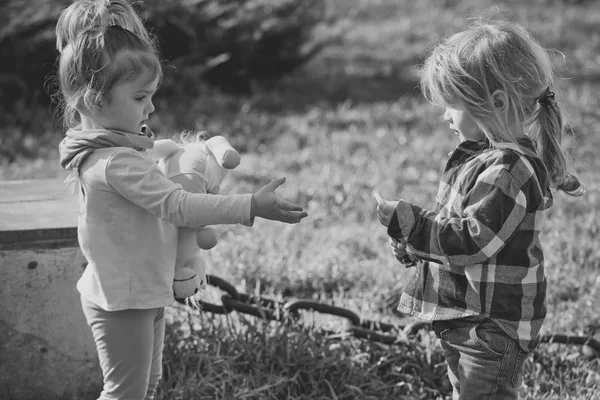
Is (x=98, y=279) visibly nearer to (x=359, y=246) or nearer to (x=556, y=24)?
(x=359, y=246)

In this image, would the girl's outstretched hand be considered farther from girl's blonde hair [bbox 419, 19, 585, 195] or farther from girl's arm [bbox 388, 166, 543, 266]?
girl's blonde hair [bbox 419, 19, 585, 195]

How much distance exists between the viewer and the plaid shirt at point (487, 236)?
2.45 metres

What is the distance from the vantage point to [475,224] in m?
2.44

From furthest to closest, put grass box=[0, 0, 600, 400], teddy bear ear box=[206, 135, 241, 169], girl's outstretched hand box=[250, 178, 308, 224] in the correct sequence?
1. grass box=[0, 0, 600, 400]
2. teddy bear ear box=[206, 135, 241, 169]
3. girl's outstretched hand box=[250, 178, 308, 224]

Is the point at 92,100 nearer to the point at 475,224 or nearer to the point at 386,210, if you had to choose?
the point at 386,210

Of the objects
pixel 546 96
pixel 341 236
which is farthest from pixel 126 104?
pixel 341 236

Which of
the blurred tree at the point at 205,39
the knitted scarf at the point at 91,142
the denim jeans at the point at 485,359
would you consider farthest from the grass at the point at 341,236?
the knitted scarf at the point at 91,142

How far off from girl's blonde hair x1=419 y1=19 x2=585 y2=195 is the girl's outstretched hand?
2.03 feet

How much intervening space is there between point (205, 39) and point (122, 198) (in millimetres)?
5615

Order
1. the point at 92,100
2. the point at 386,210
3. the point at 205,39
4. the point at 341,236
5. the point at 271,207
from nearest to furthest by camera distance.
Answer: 1. the point at 271,207
2. the point at 92,100
3. the point at 386,210
4. the point at 341,236
5. the point at 205,39

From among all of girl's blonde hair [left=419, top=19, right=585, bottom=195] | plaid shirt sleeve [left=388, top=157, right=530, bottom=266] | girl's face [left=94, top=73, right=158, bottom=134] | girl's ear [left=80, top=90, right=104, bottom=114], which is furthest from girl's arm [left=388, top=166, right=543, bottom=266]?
girl's ear [left=80, top=90, right=104, bottom=114]

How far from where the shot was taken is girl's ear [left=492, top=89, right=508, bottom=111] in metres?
2.52

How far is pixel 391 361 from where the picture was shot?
3510 millimetres

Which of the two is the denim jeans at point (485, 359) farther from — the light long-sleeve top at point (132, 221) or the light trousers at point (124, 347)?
the light trousers at point (124, 347)
